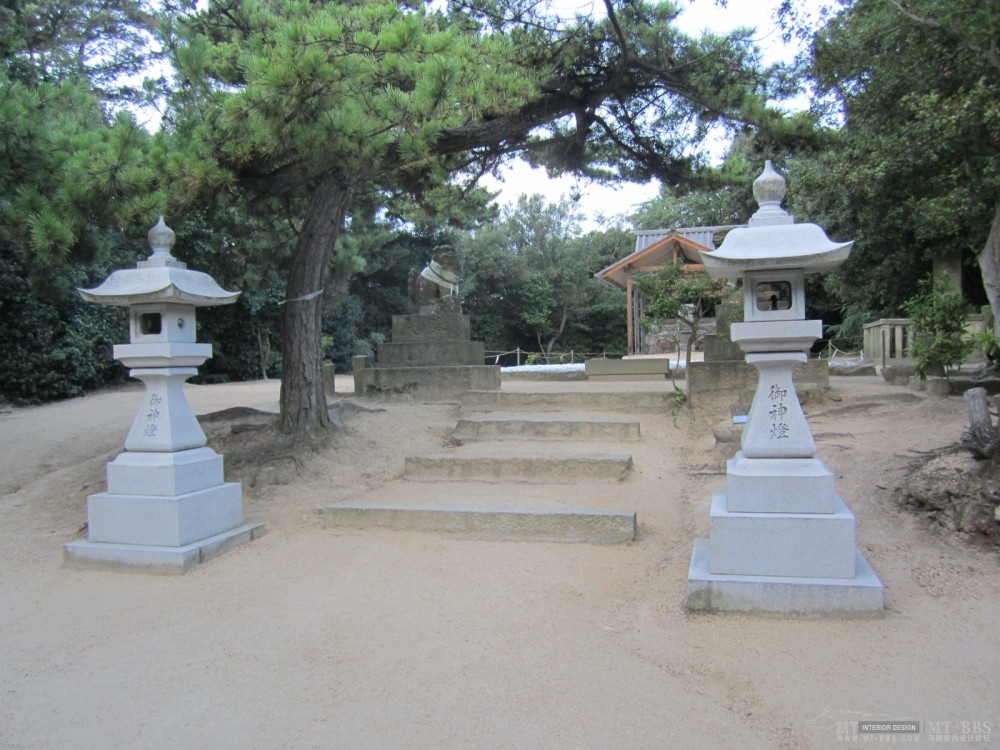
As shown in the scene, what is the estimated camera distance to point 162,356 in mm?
4516

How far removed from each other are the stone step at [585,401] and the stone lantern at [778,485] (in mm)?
4486

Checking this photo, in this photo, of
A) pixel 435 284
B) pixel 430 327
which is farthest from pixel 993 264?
pixel 435 284

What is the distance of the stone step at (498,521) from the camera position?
4633 millimetres

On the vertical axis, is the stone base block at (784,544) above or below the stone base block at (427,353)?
below

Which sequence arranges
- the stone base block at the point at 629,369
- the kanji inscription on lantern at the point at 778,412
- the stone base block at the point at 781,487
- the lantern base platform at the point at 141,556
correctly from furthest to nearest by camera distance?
the stone base block at the point at 629,369 → the lantern base platform at the point at 141,556 → the kanji inscription on lantern at the point at 778,412 → the stone base block at the point at 781,487

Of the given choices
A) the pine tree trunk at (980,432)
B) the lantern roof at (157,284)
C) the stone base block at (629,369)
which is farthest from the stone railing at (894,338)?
the lantern roof at (157,284)

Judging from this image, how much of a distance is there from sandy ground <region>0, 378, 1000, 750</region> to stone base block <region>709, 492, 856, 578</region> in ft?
0.90

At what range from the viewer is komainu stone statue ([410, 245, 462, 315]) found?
10.4 metres

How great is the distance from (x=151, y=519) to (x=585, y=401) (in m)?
5.21

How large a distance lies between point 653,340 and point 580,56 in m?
14.0

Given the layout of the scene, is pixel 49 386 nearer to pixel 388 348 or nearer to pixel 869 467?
pixel 388 348

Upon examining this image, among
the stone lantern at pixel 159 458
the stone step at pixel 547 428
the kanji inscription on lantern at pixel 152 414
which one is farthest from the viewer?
the stone step at pixel 547 428

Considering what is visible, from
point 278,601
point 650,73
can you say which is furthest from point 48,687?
point 650,73

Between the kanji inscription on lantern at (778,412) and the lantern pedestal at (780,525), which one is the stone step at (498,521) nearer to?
the lantern pedestal at (780,525)
